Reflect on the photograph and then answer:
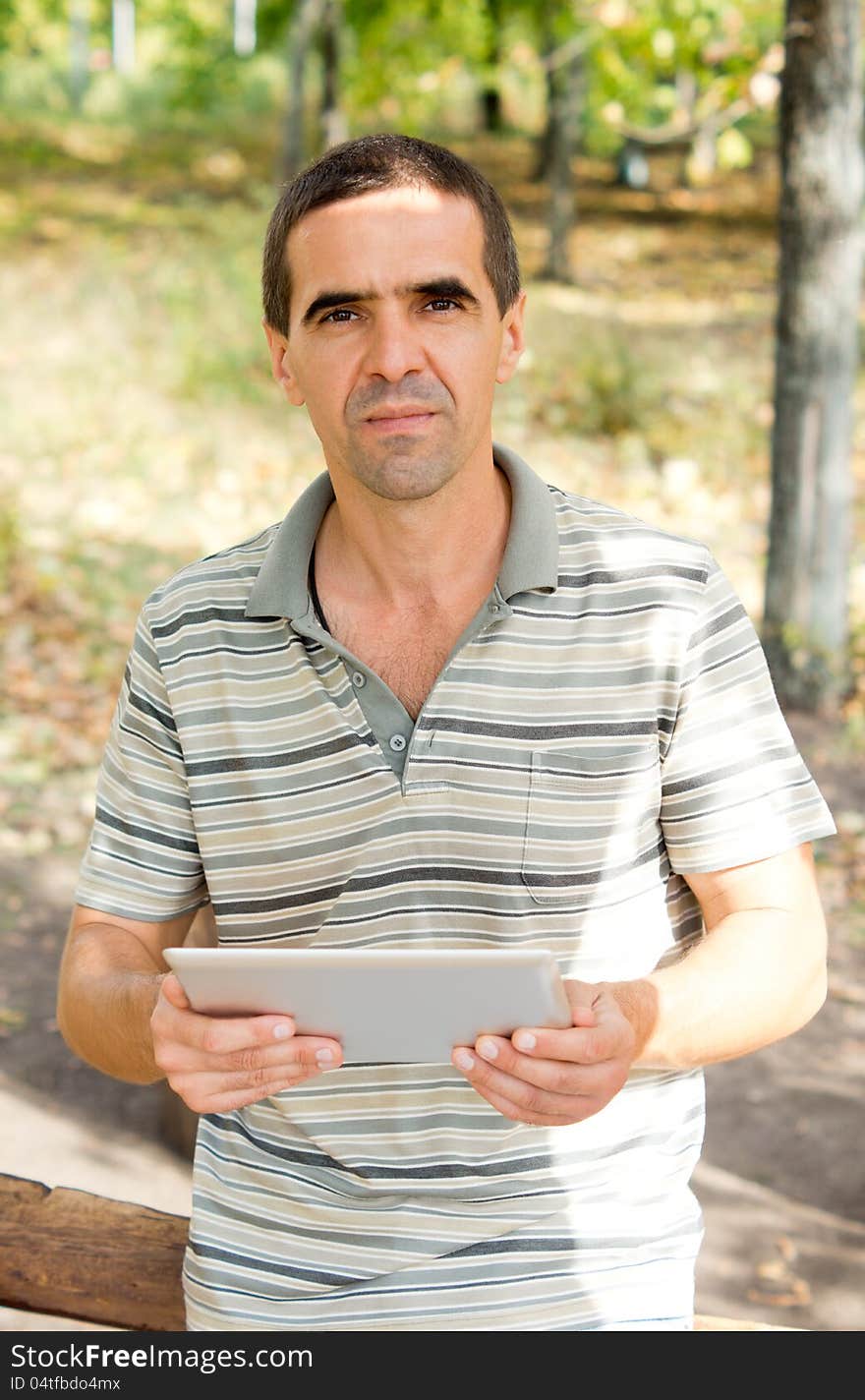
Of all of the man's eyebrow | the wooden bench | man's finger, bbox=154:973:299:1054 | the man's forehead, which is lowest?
the wooden bench

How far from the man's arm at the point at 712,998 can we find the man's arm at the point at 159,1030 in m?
0.22

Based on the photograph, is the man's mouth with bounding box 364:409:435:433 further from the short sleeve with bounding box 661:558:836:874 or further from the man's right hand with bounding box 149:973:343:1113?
the man's right hand with bounding box 149:973:343:1113

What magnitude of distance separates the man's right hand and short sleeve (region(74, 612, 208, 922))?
18.7 inches

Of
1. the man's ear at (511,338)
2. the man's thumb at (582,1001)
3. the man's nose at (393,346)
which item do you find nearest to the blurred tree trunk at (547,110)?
the man's ear at (511,338)

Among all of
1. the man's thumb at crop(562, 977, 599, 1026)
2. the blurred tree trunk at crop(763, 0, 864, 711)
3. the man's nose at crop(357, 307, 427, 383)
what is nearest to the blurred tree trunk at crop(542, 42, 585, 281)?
the blurred tree trunk at crop(763, 0, 864, 711)

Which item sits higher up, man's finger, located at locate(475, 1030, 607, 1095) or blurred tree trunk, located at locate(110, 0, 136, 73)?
blurred tree trunk, located at locate(110, 0, 136, 73)

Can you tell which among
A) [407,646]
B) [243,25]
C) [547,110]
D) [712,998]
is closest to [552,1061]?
[712,998]

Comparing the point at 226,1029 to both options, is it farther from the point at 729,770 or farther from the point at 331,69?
the point at 331,69

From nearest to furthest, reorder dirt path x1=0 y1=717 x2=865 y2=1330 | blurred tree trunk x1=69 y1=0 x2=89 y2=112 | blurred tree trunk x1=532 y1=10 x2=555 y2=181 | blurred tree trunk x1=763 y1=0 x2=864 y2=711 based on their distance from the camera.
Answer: dirt path x1=0 y1=717 x2=865 y2=1330, blurred tree trunk x1=763 y1=0 x2=864 y2=711, blurred tree trunk x1=532 y1=10 x2=555 y2=181, blurred tree trunk x1=69 y1=0 x2=89 y2=112

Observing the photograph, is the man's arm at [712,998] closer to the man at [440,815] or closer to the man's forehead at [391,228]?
the man at [440,815]

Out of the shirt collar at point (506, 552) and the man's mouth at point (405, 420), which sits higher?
the man's mouth at point (405, 420)

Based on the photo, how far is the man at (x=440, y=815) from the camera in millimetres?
2131

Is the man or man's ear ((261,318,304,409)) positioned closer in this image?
the man

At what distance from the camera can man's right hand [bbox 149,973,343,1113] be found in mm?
1819
